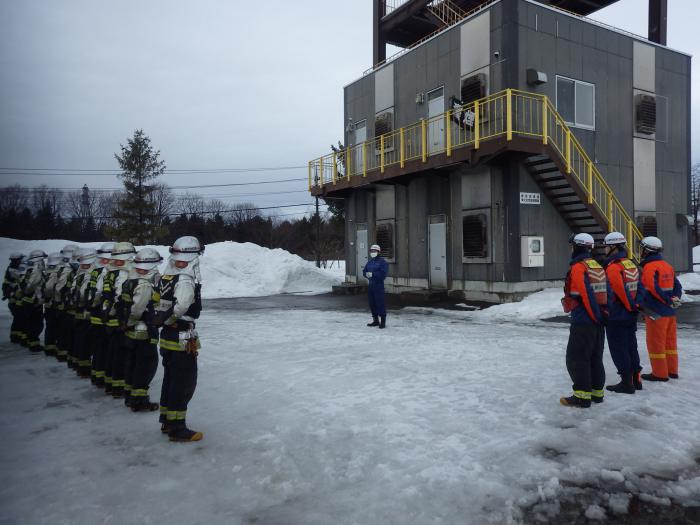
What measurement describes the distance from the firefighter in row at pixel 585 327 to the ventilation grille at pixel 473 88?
39.4 ft

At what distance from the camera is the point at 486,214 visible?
1647 cm

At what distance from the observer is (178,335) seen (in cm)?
501

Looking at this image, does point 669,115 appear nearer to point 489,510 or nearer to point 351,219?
point 351,219

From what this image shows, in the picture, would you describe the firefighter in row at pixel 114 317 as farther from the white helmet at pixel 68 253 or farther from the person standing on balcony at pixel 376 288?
the person standing on balcony at pixel 376 288

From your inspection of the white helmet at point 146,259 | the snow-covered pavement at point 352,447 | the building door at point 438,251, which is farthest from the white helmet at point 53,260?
the building door at point 438,251

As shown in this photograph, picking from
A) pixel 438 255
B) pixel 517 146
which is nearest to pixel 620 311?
pixel 517 146

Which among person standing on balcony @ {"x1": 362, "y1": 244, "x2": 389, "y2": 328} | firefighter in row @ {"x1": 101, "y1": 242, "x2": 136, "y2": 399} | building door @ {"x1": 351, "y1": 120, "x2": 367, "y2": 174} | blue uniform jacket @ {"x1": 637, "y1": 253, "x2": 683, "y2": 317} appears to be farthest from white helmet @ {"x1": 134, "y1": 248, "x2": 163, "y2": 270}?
building door @ {"x1": 351, "y1": 120, "x2": 367, "y2": 174}

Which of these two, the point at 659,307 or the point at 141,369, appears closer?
the point at 141,369

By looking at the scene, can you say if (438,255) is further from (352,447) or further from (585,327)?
(352,447)

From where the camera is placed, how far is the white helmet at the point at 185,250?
5.08m

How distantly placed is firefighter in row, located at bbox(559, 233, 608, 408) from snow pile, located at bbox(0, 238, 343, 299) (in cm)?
1815

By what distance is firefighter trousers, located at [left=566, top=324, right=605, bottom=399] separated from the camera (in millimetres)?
5625

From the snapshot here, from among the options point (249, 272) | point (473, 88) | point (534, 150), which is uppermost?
point (473, 88)

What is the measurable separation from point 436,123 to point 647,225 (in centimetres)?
851
